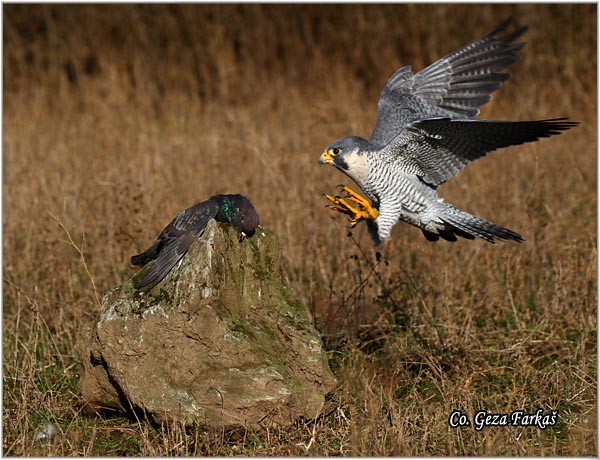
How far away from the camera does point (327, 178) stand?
678 cm

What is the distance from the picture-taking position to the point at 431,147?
4.61 m

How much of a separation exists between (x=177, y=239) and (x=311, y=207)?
7.06ft

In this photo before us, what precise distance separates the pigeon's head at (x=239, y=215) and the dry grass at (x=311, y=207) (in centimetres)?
97

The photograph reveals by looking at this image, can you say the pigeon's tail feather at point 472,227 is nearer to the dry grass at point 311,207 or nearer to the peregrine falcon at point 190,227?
the dry grass at point 311,207

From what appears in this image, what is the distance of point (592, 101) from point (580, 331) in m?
5.02

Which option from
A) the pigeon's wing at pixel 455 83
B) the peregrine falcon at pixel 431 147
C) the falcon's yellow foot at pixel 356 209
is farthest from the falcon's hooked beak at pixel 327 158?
the pigeon's wing at pixel 455 83

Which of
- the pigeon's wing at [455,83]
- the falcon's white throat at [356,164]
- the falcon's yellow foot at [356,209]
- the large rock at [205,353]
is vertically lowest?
the large rock at [205,353]

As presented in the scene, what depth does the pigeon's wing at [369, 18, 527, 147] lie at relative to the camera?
5.07m

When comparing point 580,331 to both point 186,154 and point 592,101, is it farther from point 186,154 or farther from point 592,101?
point 592,101

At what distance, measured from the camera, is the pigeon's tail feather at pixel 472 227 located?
14.5 feet

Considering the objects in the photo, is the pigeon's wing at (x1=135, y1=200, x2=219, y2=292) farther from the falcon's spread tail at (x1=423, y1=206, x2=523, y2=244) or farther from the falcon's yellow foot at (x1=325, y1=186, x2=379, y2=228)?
the falcon's spread tail at (x1=423, y1=206, x2=523, y2=244)

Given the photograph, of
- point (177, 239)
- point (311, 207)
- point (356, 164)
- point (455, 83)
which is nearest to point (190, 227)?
point (177, 239)

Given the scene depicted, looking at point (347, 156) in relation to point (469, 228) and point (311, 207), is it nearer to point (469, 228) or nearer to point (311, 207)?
point (469, 228)

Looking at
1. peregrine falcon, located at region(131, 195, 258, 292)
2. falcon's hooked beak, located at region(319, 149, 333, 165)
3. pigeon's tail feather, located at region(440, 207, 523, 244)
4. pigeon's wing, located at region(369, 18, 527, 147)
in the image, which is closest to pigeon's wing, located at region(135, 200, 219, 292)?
peregrine falcon, located at region(131, 195, 258, 292)
